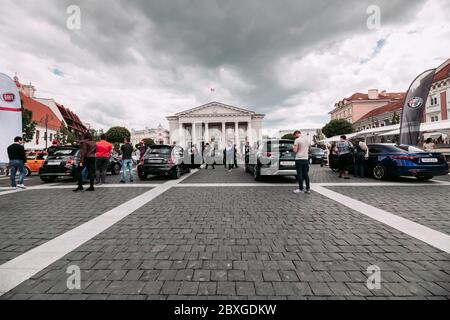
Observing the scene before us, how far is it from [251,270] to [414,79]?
1570cm

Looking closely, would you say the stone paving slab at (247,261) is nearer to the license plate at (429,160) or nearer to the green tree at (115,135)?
the license plate at (429,160)

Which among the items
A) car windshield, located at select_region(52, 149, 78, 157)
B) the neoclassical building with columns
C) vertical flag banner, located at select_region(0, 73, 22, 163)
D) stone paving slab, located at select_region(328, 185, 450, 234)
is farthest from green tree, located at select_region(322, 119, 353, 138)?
vertical flag banner, located at select_region(0, 73, 22, 163)

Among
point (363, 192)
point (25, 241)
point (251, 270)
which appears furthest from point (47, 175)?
point (363, 192)

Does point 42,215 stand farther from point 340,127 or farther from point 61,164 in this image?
point 340,127

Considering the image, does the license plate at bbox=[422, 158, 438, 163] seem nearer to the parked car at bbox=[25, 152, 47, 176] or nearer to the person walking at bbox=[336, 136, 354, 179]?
the person walking at bbox=[336, 136, 354, 179]

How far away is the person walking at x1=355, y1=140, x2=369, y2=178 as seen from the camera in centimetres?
988

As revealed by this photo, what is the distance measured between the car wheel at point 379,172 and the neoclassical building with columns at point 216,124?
6075cm

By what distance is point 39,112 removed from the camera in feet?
159

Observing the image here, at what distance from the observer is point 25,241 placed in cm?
332

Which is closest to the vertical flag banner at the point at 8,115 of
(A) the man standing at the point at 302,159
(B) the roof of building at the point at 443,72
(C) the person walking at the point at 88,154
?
(C) the person walking at the point at 88,154

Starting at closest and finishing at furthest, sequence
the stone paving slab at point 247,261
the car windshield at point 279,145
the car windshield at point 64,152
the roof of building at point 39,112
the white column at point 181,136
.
Answer: 1. the stone paving slab at point 247,261
2. the car windshield at point 279,145
3. the car windshield at point 64,152
4. the roof of building at point 39,112
5. the white column at point 181,136

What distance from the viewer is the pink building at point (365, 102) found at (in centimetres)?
6850

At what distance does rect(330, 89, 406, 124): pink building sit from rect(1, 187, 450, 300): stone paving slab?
73.3 m
